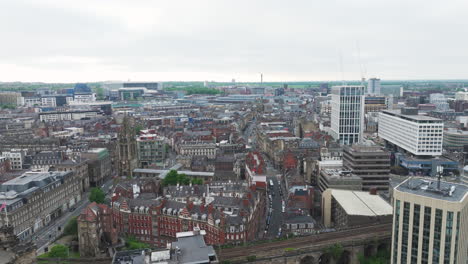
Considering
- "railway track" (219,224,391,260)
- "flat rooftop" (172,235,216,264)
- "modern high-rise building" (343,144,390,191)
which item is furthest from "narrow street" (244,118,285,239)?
"flat rooftop" (172,235,216,264)

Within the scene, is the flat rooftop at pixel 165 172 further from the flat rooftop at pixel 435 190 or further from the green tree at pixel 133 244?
the flat rooftop at pixel 435 190

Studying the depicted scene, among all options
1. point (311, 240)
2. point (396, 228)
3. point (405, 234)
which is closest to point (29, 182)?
point (311, 240)

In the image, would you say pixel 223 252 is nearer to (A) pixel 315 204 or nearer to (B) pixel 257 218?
(B) pixel 257 218

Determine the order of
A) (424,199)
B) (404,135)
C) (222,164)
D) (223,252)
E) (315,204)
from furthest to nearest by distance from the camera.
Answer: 1. (404,135)
2. (222,164)
3. (315,204)
4. (223,252)
5. (424,199)

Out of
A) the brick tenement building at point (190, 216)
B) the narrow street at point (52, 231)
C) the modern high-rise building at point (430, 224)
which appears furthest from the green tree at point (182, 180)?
the modern high-rise building at point (430, 224)

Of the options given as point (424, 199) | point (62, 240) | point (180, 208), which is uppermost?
point (424, 199)

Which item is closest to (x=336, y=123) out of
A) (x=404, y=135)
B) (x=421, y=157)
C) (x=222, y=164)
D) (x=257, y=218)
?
(x=404, y=135)
